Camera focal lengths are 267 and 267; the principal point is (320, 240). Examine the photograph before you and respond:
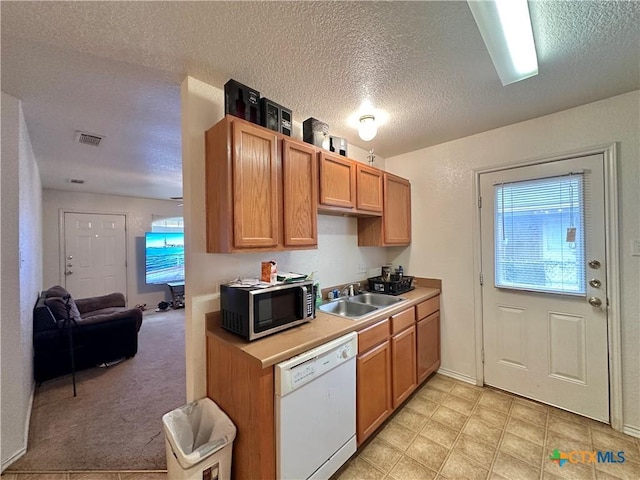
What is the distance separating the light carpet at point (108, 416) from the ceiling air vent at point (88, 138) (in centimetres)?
244

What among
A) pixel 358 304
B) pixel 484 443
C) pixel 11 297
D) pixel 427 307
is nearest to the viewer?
pixel 11 297

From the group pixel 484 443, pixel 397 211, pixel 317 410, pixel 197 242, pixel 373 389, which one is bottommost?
pixel 484 443

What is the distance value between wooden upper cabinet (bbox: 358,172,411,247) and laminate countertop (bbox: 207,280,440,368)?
798mm

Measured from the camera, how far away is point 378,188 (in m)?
2.58

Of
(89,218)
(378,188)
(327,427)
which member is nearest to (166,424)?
(327,427)

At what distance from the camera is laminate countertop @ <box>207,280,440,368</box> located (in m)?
1.32

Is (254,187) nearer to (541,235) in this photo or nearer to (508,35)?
(508,35)

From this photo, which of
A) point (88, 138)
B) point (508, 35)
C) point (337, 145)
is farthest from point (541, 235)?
point (88, 138)

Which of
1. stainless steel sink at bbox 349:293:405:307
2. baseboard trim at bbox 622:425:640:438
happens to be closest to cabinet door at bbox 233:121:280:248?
stainless steel sink at bbox 349:293:405:307

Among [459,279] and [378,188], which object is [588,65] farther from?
[459,279]

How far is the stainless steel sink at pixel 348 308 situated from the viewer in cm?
238

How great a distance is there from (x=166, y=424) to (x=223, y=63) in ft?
6.59

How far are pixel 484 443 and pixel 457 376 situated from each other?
2.96ft

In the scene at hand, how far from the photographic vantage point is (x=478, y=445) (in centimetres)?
185
